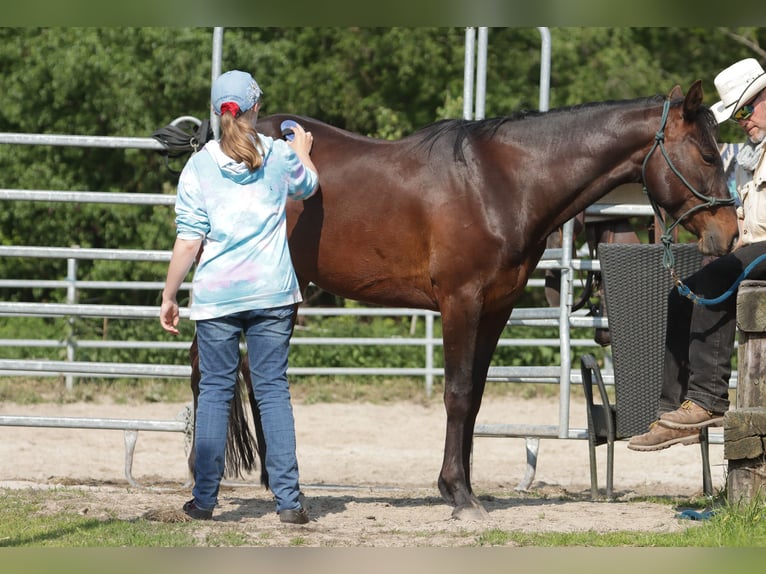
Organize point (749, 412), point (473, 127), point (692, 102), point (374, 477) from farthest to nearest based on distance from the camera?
point (374, 477) < point (473, 127) < point (692, 102) < point (749, 412)

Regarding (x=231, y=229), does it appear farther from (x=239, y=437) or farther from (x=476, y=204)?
(x=239, y=437)

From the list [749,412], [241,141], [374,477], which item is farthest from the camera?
[374,477]

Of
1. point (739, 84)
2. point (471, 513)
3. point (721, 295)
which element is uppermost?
point (739, 84)

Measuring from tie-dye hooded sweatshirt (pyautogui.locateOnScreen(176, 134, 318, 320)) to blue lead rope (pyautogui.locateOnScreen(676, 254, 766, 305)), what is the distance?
6.11ft

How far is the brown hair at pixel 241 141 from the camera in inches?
172

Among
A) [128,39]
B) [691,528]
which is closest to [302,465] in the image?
[691,528]

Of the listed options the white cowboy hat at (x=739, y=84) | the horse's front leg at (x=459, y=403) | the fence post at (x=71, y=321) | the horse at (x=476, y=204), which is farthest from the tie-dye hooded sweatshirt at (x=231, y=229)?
the fence post at (x=71, y=321)

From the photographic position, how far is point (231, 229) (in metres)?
4.43

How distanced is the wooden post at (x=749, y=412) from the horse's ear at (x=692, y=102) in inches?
31.8

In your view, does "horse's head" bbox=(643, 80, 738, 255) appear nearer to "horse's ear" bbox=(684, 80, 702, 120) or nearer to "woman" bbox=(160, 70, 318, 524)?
"horse's ear" bbox=(684, 80, 702, 120)

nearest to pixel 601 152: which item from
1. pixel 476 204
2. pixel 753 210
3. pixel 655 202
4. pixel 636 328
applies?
pixel 655 202

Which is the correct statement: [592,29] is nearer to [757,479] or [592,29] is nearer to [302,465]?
[302,465]

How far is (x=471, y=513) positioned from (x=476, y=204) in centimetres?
142

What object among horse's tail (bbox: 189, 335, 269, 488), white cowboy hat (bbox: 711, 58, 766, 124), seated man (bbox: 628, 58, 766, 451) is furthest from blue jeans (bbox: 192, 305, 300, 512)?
white cowboy hat (bbox: 711, 58, 766, 124)
